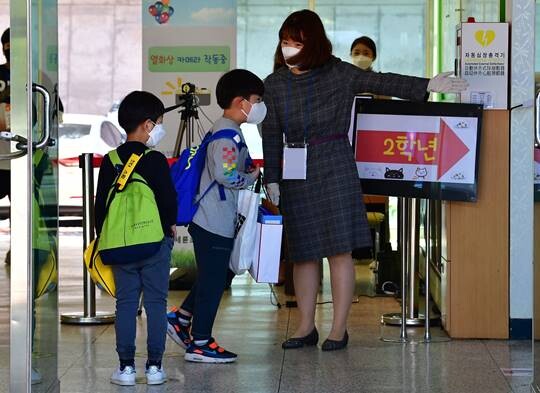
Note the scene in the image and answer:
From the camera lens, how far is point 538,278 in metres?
4.17

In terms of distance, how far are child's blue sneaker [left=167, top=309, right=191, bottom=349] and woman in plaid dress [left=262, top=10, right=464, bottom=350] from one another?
0.52 meters

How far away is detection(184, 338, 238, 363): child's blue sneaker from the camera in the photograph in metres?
5.32

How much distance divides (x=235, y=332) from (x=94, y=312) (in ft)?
2.84

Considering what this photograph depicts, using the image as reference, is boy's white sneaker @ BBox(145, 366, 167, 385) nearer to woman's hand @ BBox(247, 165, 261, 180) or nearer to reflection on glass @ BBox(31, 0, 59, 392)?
reflection on glass @ BBox(31, 0, 59, 392)

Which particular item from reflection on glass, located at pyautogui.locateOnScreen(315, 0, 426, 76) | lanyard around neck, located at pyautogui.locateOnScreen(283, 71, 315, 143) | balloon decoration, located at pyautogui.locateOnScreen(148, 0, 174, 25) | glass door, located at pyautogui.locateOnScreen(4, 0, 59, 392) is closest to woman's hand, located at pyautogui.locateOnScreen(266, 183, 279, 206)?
lanyard around neck, located at pyautogui.locateOnScreen(283, 71, 315, 143)

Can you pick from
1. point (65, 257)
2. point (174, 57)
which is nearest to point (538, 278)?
point (174, 57)

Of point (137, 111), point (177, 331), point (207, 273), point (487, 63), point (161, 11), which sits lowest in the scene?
point (177, 331)

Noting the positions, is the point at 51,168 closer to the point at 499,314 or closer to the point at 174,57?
the point at 499,314

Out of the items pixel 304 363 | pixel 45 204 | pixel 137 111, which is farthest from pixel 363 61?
pixel 45 204

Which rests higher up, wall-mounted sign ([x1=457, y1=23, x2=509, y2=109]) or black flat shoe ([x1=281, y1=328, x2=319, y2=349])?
wall-mounted sign ([x1=457, y1=23, x2=509, y2=109])

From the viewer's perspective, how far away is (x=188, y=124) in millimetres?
7789

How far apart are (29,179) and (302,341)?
2.21 metres

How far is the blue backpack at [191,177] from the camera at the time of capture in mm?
5203

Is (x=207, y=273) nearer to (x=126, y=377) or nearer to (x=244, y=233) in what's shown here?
(x=244, y=233)
